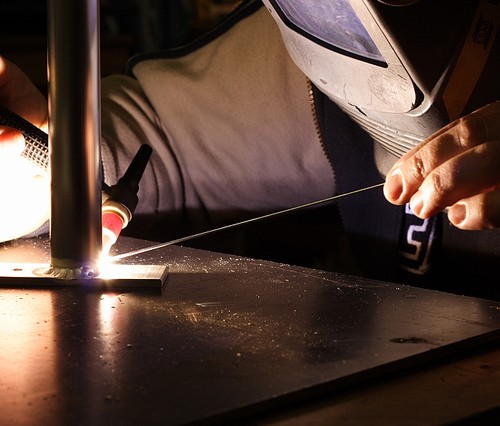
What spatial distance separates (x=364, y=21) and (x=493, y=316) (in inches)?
8.3

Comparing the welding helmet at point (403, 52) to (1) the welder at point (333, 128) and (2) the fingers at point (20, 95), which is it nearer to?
(1) the welder at point (333, 128)

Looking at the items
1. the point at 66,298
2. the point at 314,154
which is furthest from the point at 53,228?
the point at 314,154

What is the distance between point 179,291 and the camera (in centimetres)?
60

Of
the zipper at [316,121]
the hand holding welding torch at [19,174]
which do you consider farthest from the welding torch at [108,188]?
the zipper at [316,121]

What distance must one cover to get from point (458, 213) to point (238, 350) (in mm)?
234

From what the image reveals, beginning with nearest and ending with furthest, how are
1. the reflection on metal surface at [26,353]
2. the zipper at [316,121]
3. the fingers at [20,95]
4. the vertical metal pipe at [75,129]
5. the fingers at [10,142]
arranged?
the reflection on metal surface at [26,353]
the vertical metal pipe at [75,129]
the fingers at [10,142]
the fingers at [20,95]
the zipper at [316,121]

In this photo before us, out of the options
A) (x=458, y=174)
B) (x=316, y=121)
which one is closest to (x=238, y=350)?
(x=458, y=174)

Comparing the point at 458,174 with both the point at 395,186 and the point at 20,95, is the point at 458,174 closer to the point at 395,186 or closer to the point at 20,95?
the point at 395,186

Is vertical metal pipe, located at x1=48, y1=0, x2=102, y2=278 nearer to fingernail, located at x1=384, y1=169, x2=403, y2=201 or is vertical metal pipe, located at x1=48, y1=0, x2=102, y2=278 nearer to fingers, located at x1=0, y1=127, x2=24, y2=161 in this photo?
fingers, located at x1=0, y1=127, x2=24, y2=161

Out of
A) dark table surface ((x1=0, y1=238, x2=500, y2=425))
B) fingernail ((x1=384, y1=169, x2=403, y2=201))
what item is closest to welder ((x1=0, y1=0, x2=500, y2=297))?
fingernail ((x1=384, y1=169, x2=403, y2=201))

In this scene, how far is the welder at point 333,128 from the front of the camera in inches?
24.1

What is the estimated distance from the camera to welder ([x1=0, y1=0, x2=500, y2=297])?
0.61 meters

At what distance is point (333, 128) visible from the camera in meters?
1.03

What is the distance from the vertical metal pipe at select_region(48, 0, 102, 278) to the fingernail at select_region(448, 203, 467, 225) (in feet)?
0.83
